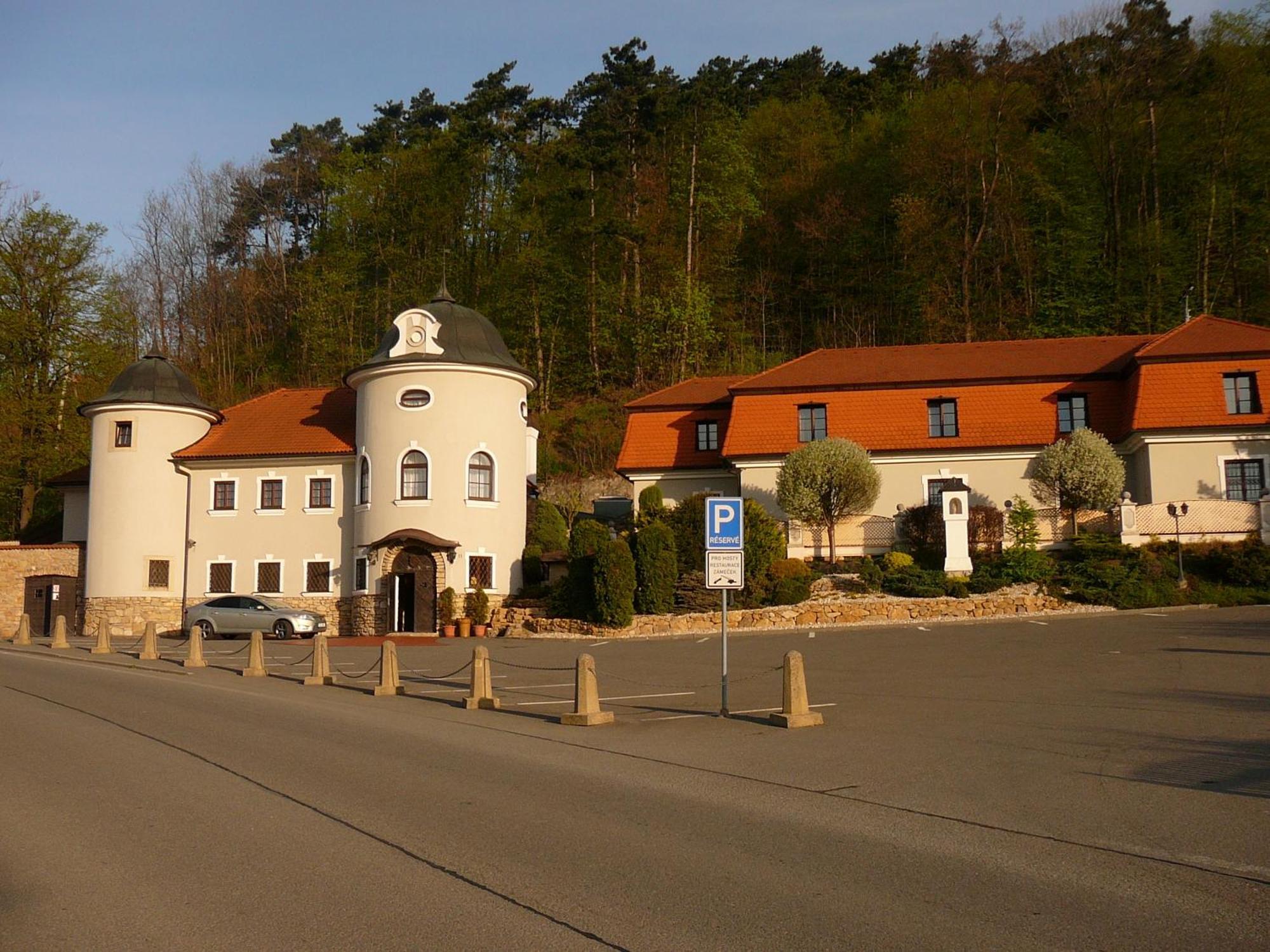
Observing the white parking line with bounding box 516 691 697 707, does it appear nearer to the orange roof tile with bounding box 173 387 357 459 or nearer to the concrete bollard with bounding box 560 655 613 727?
the concrete bollard with bounding box 560 655 613 727

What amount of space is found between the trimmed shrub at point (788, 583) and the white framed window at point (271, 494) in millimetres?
18507

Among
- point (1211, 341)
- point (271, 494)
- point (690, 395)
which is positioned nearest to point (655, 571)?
point (690, 395)

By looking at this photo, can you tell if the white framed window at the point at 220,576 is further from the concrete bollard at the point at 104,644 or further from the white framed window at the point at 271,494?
the concrete bollard at the point at 104,644

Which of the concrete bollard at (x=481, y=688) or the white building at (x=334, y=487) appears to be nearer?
the concrete bollard at (x=481, y=688)

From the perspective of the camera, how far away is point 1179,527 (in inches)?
1218

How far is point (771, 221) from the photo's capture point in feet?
202

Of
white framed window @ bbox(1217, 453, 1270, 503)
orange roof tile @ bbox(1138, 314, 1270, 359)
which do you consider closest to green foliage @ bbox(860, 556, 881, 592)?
white framed window @ bbox(1217, 453, 1270, 503)

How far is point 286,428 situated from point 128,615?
28.0 ft

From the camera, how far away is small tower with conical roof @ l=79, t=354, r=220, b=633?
3956cm

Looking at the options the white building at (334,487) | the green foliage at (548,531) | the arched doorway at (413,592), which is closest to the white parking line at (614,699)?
the white building at (334,487)

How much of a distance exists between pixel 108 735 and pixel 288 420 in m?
30.4

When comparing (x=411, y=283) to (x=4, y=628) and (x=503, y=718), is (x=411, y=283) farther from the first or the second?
(x=503, y=718)

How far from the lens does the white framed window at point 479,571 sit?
3578cm

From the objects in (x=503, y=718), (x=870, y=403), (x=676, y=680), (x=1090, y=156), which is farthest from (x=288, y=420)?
(x=1090, y=156)
